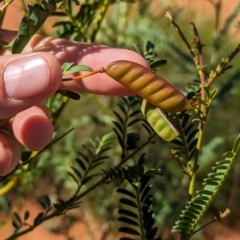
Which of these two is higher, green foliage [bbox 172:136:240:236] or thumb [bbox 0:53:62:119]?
thumb [bbox 0:53:62:119]

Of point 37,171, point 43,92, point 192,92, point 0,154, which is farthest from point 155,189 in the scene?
point 43,92

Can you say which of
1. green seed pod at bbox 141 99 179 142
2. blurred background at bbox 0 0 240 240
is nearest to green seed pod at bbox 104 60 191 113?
green seed pod at bbox 141 99 179 142

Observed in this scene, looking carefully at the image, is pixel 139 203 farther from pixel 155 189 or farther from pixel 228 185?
pixel 228 185

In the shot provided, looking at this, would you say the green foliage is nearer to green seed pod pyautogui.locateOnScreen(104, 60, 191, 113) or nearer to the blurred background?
green seed pod pyautogui.locateOnScreen(104, 60, 191, 113)

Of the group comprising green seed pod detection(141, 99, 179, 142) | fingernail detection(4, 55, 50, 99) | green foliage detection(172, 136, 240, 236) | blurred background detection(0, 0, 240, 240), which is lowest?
blurred background detection(0, 0, 240, 240)

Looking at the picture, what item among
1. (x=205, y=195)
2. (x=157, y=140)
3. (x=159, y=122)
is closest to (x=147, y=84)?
(x=159, y=122)

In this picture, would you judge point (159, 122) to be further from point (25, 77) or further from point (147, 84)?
point (25, 77)
